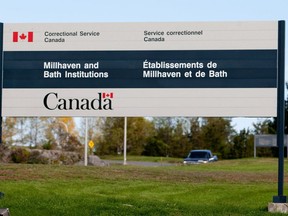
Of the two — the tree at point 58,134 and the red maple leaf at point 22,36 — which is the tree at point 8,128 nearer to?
the tree at point 58,134

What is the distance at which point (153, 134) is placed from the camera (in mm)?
70250

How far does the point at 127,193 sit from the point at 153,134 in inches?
2009

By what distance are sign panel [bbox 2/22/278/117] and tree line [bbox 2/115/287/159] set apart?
141 ft

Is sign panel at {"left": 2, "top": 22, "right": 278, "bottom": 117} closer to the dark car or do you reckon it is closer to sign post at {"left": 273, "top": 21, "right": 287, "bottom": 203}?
sign post at {"left": 273, "top": 21, "right": 287, "bottom": 203}

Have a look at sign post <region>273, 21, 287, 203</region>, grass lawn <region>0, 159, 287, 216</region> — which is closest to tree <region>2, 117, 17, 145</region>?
grass lawn <region>0, 159, 287, 216</region>

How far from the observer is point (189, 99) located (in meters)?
14.8

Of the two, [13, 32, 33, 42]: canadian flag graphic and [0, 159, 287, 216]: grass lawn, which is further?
[13, 32, 33, 42]: canadian flag graphic

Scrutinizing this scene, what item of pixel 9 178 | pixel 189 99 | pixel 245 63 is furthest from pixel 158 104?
pixel 9 178

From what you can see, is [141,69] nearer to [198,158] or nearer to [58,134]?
[198,158]

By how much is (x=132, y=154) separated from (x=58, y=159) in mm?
34354

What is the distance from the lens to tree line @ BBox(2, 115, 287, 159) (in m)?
62.5

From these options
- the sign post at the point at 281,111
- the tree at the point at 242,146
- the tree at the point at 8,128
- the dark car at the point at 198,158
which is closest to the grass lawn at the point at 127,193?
the sign post at the point at 281,111

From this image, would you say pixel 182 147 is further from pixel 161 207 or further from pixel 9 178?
pixel 161 207

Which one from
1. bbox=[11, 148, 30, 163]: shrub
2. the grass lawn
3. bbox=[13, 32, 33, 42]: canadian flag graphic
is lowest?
the grass lawn
